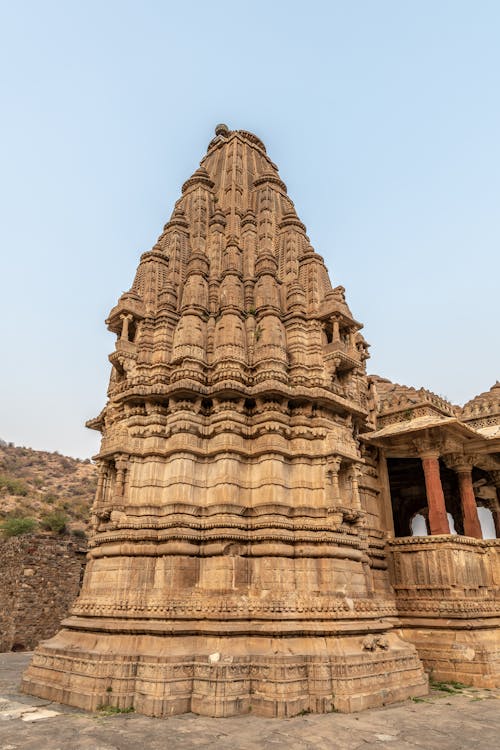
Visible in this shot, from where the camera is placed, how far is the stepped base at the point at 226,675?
347 inches

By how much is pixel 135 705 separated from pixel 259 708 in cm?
219

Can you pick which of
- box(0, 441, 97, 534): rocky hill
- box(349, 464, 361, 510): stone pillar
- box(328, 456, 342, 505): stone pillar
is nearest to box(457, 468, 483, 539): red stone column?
box(349, 464, 361, 510): stone pillar

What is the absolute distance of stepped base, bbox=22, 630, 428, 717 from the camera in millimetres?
8805

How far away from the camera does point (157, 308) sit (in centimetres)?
1473

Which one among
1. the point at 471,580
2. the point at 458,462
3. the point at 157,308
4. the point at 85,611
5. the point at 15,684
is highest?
the point at 157,308

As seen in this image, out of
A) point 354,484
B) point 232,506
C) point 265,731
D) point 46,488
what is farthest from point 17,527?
point 265,731

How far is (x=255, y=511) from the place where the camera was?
1150cm

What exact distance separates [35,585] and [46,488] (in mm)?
25487

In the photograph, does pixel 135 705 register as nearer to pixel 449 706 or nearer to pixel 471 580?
pixel 449 706

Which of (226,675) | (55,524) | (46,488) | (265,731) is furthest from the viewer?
(46,488)

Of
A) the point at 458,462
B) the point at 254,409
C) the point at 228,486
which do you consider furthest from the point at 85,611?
the point at 458,462

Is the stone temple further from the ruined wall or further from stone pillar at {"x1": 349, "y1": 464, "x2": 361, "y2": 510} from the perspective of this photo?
the ruined wall

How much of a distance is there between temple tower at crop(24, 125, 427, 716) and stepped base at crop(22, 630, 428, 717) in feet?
0.10

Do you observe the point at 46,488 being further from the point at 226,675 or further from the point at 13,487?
the point at 226,675
